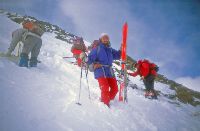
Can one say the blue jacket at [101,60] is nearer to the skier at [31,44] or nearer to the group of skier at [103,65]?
the group of skier at [103,65]

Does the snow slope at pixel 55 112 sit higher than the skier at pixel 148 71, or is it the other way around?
the skier at pixel 148 71

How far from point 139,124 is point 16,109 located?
3.21 m

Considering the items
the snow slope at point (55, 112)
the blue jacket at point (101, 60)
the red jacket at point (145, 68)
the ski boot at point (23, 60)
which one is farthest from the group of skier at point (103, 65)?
the red jacket at point (145, 68)

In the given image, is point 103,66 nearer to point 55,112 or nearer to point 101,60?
point 101,60

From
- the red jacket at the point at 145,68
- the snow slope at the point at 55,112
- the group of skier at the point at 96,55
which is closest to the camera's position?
the snow slope at the point at 55,112

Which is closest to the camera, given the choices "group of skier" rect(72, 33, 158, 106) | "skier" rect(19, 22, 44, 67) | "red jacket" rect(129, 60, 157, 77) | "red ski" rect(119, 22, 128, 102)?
"group of skier" rect(72, 33, 158, 106)

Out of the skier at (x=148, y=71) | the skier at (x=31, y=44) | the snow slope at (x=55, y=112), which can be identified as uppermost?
the skier at (x=31, y=44)

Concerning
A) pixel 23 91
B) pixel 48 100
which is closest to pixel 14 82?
pixel 23 91

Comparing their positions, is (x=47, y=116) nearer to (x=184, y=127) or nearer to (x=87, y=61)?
(x=87, y=61)

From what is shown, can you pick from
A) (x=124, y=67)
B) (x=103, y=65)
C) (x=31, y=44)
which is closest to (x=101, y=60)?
(x=103, y=65)

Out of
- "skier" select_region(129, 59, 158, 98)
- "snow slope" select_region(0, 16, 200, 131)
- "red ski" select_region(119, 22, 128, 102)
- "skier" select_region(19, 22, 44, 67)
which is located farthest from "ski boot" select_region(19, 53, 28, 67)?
"skier" select_region(129, 59, 158, 98)

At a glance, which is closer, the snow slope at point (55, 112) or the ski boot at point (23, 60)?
the snow slope at point (55, 112)

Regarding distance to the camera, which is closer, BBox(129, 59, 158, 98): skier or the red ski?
the red ski

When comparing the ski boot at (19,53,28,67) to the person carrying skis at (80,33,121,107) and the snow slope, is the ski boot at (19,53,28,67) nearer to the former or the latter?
the snow slope
